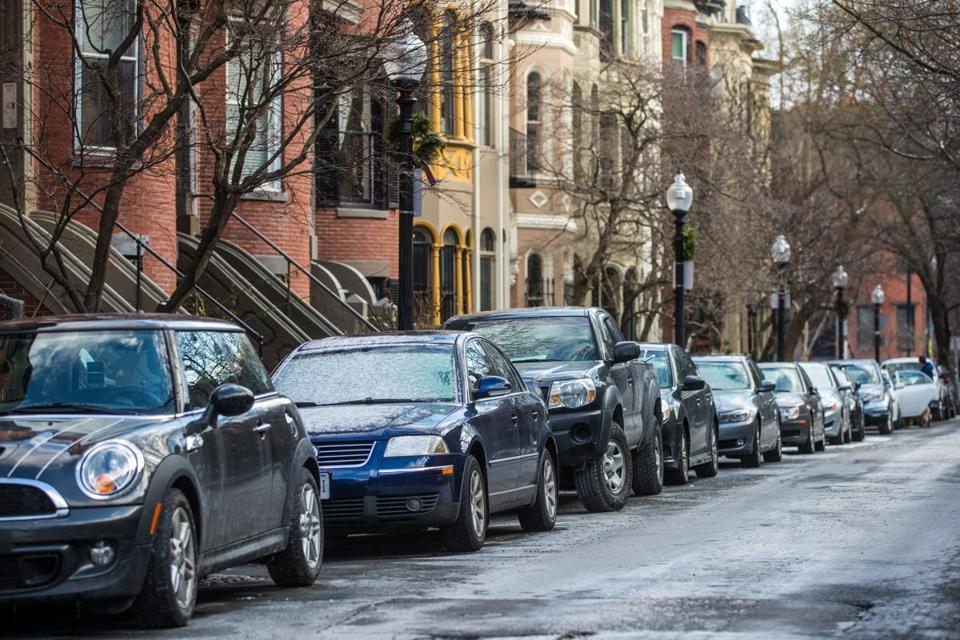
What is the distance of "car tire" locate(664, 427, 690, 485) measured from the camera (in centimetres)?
Result: 2128

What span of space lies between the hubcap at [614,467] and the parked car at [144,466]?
19.4ft

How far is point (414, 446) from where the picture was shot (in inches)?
512

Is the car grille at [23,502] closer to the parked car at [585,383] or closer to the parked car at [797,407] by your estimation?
the parked car at [585,383]

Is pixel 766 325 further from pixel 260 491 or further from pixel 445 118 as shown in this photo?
pixel 260 491

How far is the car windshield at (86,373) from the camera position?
992 centimetres

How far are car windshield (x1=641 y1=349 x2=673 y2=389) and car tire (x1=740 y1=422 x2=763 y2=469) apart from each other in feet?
11.3

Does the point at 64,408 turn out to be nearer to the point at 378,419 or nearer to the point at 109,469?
the point at 109,469

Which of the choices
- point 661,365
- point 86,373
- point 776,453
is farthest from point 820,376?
point 86,373

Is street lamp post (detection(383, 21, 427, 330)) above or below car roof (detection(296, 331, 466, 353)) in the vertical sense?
above

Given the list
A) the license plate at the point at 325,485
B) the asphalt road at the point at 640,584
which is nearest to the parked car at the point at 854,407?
the asphalt road at the point at 640,584

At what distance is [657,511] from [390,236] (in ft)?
56.6

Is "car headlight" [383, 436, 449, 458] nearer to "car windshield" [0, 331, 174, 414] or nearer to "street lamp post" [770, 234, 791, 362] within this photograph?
"car windshield" [0, 331, 174, 414]

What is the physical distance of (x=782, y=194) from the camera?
51125 millimetres

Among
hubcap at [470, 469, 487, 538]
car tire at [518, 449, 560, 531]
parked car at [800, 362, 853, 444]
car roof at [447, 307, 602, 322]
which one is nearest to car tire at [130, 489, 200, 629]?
hubcap at [470, 469, 487, 538]
